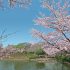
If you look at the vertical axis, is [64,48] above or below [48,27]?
below

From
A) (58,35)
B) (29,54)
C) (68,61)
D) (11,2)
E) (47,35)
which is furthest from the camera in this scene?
(29,54)

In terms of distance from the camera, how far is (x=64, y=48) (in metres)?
10.9

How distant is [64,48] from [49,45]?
2.58 ft

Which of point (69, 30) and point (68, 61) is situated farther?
point (68, 61)

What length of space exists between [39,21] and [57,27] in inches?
64.6

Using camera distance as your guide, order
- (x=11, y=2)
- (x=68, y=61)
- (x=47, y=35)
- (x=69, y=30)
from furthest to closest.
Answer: (x=68, y=61)
(x=47, y=35)
(x=69, y=30)
(x=11, y=2)

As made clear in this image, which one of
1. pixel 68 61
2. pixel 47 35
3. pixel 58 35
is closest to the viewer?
pixel 58 35

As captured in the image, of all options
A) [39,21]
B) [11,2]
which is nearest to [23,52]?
[39,21]

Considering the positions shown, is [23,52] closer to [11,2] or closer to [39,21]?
[39,21]

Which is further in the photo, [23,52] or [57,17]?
[23,52]

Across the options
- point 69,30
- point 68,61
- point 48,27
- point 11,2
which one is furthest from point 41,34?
point 68,61

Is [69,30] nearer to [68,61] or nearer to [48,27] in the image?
[48,27]

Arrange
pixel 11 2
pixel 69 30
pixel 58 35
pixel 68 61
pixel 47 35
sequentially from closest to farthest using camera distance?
pixel 11 2, pixel 69 30, pixel 58 35, pixel 47 35, pixel 68 61

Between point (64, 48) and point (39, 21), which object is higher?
point (39, 21)
